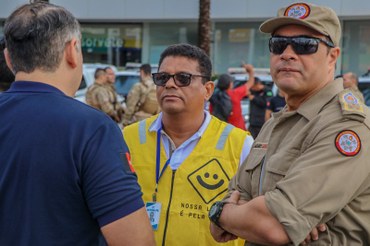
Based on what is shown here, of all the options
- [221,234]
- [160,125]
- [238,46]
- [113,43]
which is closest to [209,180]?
[160,125]

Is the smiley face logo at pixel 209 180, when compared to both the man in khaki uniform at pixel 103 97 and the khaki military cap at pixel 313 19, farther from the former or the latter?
the man in khaki uniform at pixel 103 97

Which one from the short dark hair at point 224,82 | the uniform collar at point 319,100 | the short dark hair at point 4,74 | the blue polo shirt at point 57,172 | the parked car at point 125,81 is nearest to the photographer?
the blue polo shirt at point 57,172

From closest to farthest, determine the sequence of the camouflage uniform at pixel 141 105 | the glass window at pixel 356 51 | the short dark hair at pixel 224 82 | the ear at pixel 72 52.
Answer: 1. the ear at pixel 72 52
2. the short dark hair at pixel 224 82
3. the camouflage uniform at pixel 141 105
4. the glass window at pixel 356 51

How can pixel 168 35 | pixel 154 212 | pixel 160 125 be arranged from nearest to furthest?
pixel 154 212, pixel 160 125, pixel 168 35

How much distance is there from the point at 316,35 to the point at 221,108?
652cm

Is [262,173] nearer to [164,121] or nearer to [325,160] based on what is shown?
[325,160]

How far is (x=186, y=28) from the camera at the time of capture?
23.0m

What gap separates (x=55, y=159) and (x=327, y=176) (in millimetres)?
986

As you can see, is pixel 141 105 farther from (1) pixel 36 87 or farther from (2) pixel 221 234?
(1) pixel 36 87

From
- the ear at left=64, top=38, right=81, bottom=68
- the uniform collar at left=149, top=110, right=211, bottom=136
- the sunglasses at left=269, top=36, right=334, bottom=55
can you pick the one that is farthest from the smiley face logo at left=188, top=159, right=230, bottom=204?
the ear at left=64, top=38, right=81, bottom=68

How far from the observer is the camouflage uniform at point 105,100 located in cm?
972

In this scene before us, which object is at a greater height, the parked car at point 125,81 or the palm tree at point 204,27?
the palm tree at point 204,27

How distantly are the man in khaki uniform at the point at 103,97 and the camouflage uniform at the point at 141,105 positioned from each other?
450 mm

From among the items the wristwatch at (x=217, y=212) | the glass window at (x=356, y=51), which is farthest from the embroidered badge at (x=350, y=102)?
the glass window at (x=356, y=51)
